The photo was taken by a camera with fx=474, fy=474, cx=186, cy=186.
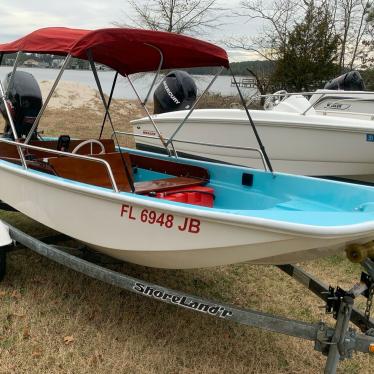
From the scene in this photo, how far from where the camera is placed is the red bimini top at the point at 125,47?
2.80 meters

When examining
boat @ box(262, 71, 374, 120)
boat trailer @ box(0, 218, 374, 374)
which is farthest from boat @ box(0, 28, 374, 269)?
boat @ box(262, 71, 374, 120)

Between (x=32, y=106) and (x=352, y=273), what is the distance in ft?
11.6

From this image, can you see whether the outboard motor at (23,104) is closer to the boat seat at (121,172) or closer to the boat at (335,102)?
the boat seat at (121,172)

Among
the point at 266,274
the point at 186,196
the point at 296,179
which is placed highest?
the point at 296,179

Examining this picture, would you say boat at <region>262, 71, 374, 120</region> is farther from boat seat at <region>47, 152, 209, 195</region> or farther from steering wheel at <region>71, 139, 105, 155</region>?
steering wheel at <region>71, 139, 105, 155</region>

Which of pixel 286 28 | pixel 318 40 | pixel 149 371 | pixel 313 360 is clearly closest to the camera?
pixel 149 371

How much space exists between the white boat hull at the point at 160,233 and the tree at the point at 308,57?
12.1 metres

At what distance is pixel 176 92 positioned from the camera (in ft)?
23.0

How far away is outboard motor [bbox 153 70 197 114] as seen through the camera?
6.92 m

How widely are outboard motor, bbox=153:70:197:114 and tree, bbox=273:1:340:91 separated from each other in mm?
7898

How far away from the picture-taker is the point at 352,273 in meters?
4.13

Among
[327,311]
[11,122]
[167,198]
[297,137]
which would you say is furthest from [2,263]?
[297,137]

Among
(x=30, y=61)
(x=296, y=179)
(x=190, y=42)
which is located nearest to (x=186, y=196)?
(x=296, y=179)

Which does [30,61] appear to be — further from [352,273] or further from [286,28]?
[286,28]
